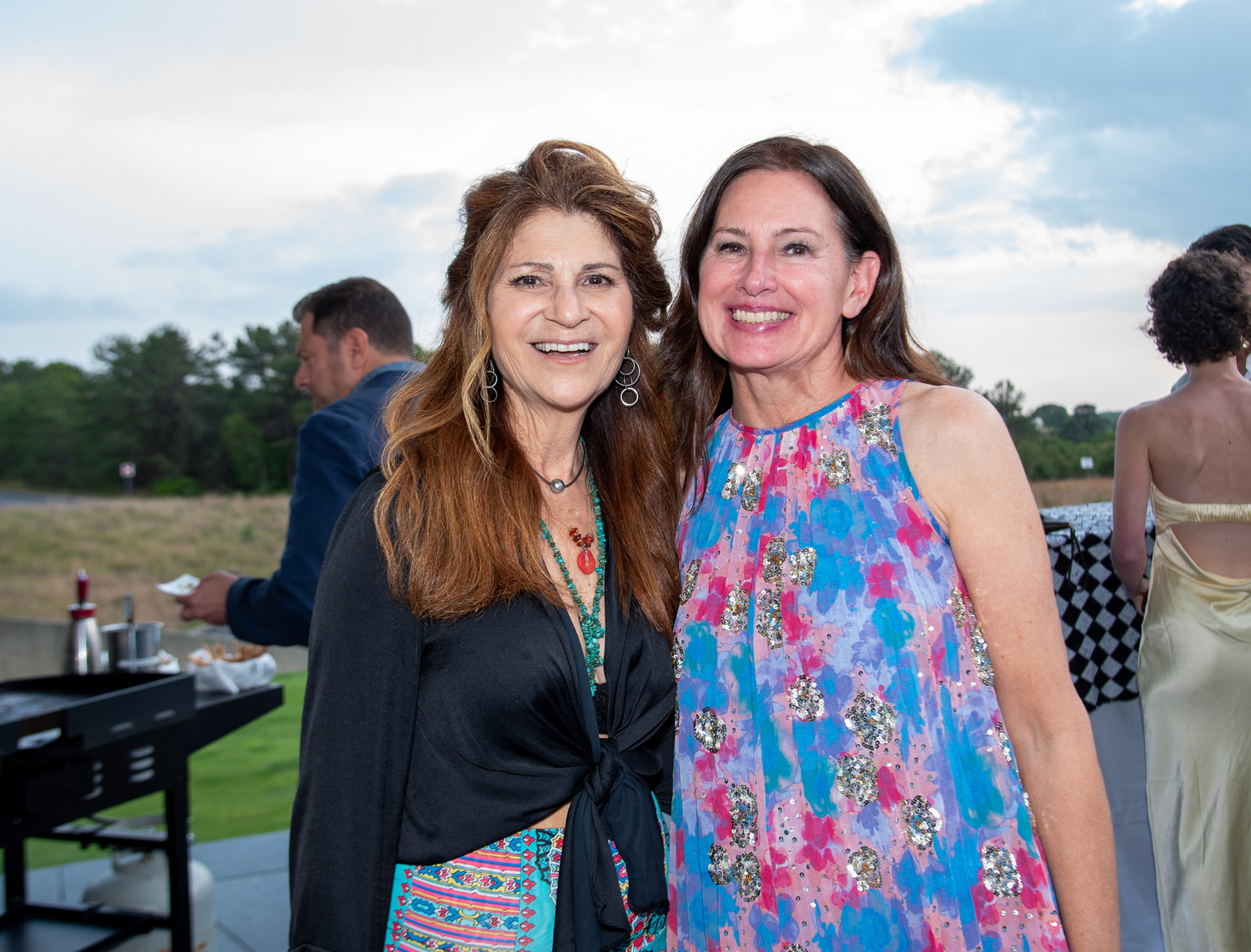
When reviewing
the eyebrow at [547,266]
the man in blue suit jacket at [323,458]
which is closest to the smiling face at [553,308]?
the eyebrow at [547,266]

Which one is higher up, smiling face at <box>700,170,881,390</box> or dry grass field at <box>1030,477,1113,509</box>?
smiling face at <box>700,170,881,390</box>

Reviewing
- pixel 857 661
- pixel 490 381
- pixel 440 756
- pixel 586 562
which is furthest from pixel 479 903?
pixel 490 381

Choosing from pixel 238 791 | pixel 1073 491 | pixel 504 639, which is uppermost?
pixel 1073 491

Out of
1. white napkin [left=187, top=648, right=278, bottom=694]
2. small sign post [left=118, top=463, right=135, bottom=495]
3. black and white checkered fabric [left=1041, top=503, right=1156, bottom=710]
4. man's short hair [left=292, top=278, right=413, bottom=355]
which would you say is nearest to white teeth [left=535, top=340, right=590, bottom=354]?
white napkin [left=187, top=648, right=278, bottom=694]

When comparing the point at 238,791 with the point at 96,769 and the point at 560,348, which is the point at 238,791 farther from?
the point at 560,348

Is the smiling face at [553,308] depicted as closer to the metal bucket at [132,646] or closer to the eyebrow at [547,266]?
the eyebrow at [547,266]

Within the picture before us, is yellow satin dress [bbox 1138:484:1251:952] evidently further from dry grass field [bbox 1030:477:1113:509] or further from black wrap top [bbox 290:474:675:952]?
black wrap top [bbox 290:474:675:952]

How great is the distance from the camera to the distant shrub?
622cm

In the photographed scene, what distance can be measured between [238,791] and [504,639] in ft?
14.3

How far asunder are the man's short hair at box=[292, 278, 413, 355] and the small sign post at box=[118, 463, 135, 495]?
3.38 m

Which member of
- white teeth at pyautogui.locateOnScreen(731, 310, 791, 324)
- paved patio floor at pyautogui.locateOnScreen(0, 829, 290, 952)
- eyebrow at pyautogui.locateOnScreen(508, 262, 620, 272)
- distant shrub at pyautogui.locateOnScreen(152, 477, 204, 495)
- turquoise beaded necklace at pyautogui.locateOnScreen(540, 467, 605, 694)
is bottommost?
paved patio floor at pyautogui.locateOnScreen(0, 829, 290, 952)

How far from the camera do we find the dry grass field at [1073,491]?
11.7ft

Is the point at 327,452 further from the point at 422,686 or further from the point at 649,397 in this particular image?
the point at 422,686

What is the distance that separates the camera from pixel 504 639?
4.24 feet
